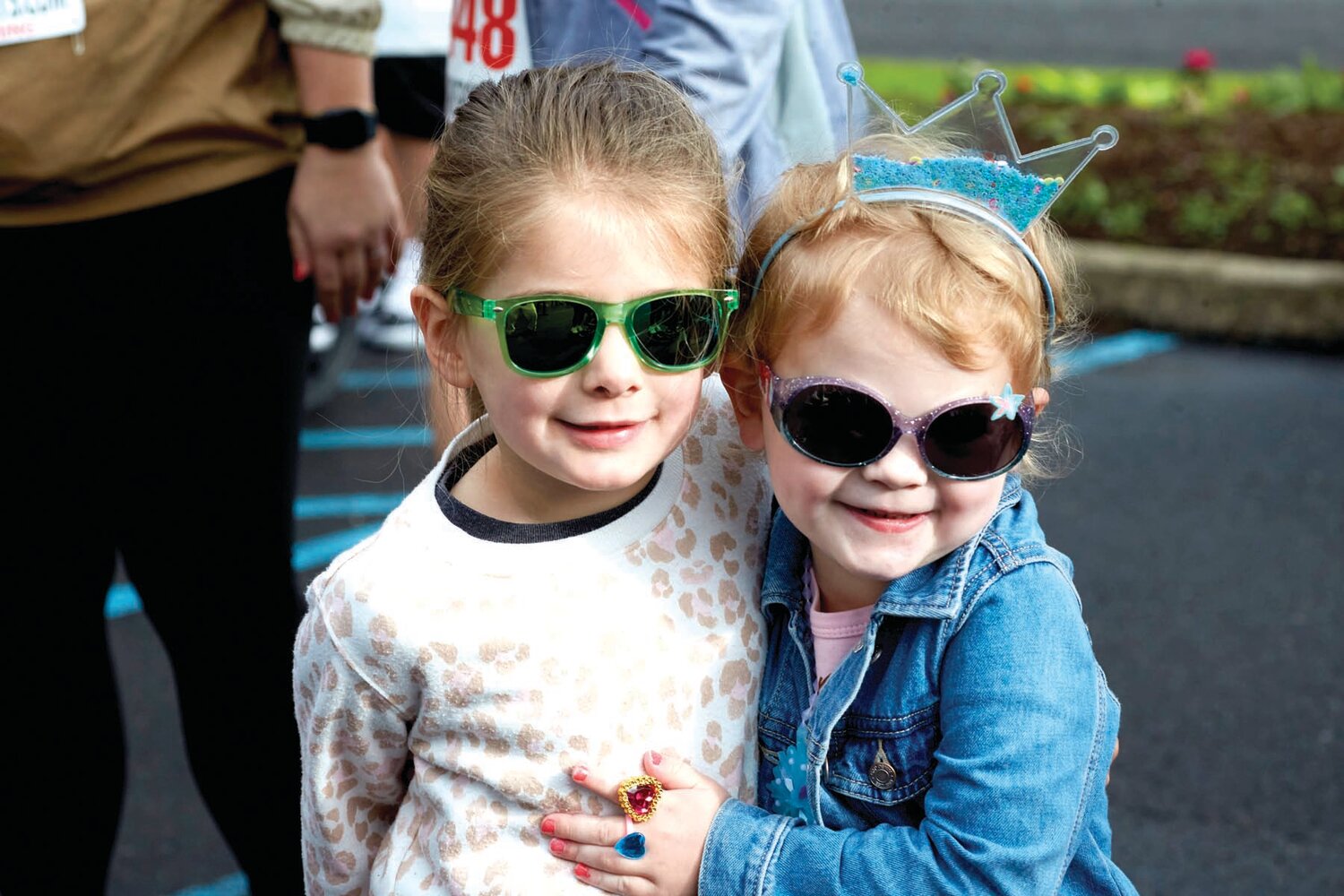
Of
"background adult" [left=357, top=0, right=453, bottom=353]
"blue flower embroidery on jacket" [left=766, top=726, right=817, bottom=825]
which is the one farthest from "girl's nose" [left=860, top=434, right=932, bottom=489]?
"background adult" [left=357, top=0, right=453, bottom=353]

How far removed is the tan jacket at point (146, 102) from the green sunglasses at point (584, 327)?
81cm

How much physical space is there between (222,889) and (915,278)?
2.39 metres

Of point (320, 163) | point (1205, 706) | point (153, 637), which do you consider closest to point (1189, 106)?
point (1205, 706)

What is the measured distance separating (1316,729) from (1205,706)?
276 mm

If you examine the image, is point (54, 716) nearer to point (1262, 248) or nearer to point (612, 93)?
point (612, 93)

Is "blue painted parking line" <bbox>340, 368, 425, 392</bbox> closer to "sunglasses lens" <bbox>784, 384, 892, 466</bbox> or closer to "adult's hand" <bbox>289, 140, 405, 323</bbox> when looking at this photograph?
"adult's hand" <bbox>289, 140, 405, 323</bbox>

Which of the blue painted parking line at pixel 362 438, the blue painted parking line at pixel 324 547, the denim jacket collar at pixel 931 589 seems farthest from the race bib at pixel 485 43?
the blue painted parking line at pixel 362 438

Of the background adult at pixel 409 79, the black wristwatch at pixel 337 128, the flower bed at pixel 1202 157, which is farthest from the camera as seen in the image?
the flower bed at pixel 1202 157

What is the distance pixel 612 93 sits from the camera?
1.72m

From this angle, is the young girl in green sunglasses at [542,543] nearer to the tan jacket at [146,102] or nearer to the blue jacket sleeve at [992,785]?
the blue jacket sleeve at [992,785]

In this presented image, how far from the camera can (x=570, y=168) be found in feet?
5.36

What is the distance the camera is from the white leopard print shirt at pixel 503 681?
1.64 m

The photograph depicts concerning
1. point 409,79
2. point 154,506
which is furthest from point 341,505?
point 154,506

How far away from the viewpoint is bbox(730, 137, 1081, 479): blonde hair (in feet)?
5.08
